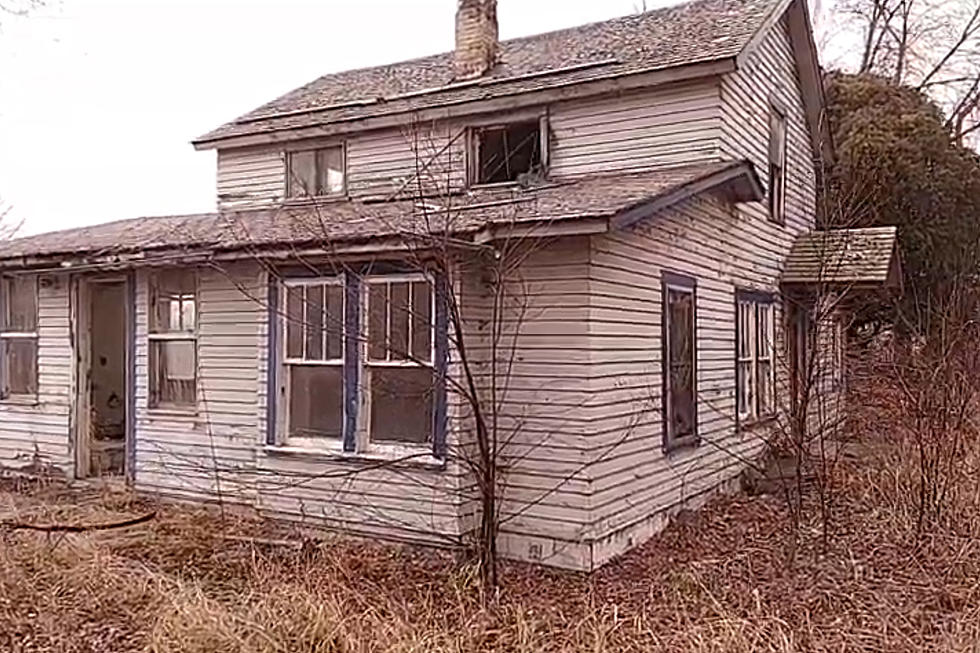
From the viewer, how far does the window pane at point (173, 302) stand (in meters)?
10.5

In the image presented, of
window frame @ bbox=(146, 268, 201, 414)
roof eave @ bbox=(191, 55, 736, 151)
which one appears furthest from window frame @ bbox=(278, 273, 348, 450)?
roof eave @ bbox=(191, 55, 736, 151)

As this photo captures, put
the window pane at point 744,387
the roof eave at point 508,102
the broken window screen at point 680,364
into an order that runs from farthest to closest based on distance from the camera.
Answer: the window pane at point 744,387
the roof eave at point 508,102
the broken window screen at point 680,364

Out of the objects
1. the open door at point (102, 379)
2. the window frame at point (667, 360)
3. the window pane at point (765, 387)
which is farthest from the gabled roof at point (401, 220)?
the window pane at point (765, 387)

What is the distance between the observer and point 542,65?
12.5 meters

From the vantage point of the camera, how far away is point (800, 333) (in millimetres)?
14547

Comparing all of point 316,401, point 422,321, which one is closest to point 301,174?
point 316,401

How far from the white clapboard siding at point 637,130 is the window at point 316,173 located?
3.57m

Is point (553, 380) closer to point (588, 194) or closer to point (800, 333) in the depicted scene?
point (588, 194)

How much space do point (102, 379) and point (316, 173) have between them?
14.0 feet

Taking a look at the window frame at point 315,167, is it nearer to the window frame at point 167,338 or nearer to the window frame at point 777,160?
the window frame at point 167,338

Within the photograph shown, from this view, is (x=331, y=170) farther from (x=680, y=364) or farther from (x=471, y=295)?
(x=680, y=364)

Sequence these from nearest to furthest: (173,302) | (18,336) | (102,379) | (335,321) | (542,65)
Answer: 1. (335,321)
2. (173,302)
3. (18,336)
4. (542,65)
5. (102,379)

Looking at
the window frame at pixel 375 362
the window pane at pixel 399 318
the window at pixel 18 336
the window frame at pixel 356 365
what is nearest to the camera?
the window frame at pixel 356 365

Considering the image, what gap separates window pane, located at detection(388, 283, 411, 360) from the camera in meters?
8.33
